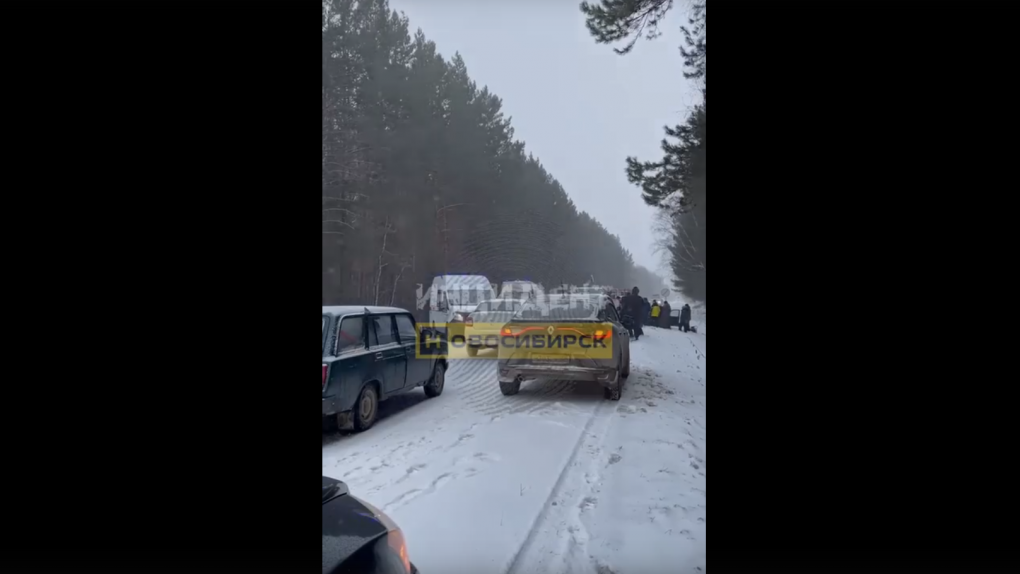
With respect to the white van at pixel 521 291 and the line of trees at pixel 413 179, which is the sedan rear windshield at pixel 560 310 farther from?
the line of trees at pixel 413 179

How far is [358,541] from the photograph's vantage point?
1548 millimetres

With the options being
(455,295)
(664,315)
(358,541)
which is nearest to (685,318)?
(664,315)

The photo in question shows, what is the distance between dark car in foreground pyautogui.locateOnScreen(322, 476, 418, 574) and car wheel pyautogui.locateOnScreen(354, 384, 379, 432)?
7.48 feet

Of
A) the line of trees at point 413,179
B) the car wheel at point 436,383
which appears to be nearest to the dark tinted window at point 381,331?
the line of trees at point 413,179

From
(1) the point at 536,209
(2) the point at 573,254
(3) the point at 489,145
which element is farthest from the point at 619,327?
(3) the point at 489,145

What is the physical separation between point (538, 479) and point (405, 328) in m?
2.29

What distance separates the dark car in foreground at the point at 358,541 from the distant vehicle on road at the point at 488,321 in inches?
134

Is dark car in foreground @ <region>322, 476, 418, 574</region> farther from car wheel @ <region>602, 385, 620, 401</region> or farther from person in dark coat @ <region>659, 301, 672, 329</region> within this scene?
person in dark coat @ <region>659, 301, 672, 329</region>

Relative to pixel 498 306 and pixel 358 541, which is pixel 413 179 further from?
pixel 358 541

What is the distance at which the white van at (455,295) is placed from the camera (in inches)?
192

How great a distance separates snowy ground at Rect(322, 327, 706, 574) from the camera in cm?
231

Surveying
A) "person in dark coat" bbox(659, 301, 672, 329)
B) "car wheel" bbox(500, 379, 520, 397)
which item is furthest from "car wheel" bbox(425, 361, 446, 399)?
"person in dark coat" bbox(659, 301, 672, 329)
